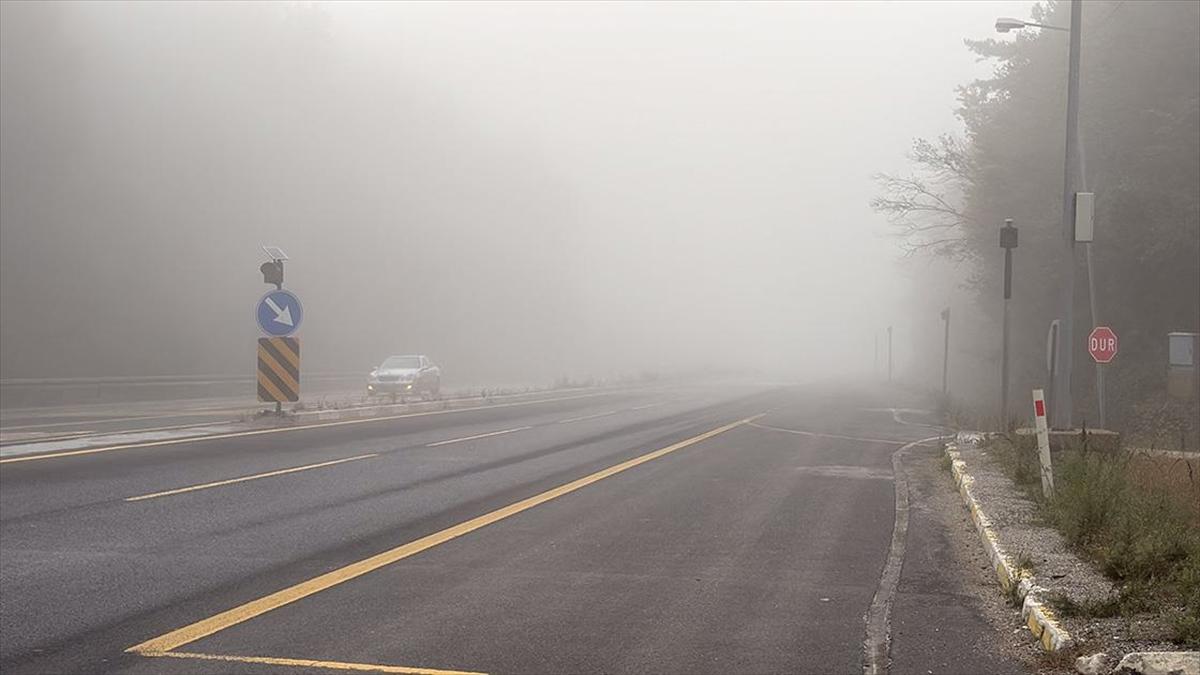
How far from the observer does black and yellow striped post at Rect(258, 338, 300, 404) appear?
867 inches

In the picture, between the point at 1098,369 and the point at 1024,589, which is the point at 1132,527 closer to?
the point at 1024,589

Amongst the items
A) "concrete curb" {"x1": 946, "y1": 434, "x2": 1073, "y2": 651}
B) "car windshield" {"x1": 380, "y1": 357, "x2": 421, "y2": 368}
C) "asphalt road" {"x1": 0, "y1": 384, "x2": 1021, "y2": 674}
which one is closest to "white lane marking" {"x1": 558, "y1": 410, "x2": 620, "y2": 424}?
"asphalt road" {"x1": 0, "y1": 384, "x2": 1021, "y2": 674}

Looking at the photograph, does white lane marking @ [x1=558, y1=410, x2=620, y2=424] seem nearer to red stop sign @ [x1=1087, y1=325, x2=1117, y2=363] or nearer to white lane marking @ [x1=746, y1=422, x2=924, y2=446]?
white lane marking @ [x1=746, y1=422, x2=924, y2=446]

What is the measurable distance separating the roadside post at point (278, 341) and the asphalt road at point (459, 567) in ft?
18.5

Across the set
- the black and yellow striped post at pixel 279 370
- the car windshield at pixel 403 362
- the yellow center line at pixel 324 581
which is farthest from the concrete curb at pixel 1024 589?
the car windshield at pixel 403 362

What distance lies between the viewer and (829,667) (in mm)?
5770

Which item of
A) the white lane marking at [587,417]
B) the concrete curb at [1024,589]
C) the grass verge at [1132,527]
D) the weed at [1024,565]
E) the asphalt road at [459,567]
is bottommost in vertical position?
the asphalt road at [459,567]

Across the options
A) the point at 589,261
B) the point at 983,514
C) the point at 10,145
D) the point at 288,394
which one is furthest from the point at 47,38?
the point at 589,261

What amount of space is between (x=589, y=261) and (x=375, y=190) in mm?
63279

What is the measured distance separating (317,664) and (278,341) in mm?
17047

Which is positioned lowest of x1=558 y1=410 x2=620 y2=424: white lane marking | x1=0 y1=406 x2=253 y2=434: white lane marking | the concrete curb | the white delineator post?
x1=0 y1=406 x2=253 y2=434: white lane marking

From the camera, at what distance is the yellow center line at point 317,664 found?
18.2 ft

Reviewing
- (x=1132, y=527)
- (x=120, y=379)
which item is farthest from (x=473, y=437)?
(x=120, y=379)

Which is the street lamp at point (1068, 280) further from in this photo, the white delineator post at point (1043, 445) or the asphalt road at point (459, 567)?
the white delineator post at point (1043, 445)
